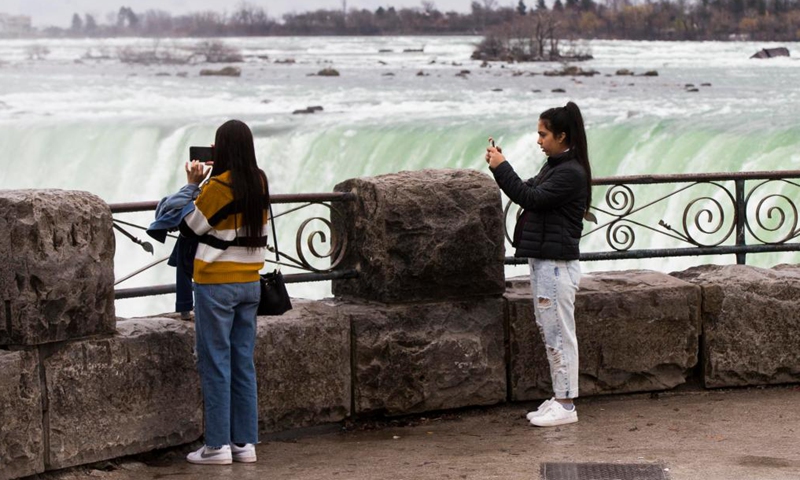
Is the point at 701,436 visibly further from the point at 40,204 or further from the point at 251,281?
the point at 40,204

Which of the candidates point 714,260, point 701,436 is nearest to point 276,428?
point 701,436

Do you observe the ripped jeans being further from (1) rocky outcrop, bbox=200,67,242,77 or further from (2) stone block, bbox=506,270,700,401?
(1) rocky outcrop, bbox=200,67,242,77

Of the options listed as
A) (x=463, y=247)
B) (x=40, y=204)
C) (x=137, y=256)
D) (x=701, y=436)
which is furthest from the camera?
(x=137, y=256)

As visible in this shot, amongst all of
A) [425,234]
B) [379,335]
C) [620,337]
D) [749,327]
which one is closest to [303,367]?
[379,335]

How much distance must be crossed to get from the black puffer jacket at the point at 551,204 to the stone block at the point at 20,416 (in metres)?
2.29

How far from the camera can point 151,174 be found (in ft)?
68.4

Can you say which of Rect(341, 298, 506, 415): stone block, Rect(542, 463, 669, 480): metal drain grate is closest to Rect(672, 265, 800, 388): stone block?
Rect(341, 298, 506, 415): stone block

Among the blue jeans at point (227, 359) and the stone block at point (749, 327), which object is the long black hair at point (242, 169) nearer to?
the blue jeans at point (227, 359)

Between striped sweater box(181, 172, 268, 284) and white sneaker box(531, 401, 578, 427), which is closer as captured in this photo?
striped sweater box(181, 172, 268, 284)

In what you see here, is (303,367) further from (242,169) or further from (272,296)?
(242,169)

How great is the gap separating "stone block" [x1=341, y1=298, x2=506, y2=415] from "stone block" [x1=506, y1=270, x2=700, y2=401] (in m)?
0.18

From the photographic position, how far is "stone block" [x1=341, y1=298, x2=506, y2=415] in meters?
6.49

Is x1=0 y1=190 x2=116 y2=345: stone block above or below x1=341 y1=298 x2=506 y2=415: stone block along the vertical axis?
above

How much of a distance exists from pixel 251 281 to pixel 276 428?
105cm
